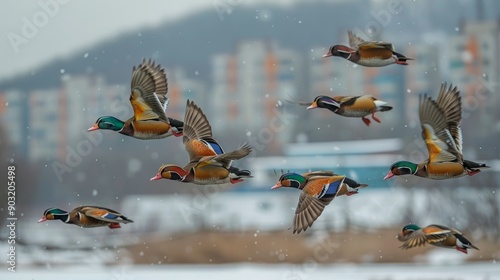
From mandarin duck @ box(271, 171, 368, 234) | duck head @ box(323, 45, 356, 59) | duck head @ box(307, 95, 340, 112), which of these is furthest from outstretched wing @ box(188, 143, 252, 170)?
duck head @ box(323, 45, 356, 59)

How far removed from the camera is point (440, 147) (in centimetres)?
203

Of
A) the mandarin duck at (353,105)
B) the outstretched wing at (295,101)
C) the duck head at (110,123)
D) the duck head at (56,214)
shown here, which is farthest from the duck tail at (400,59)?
the duck head at (56,214)

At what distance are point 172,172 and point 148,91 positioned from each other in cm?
23

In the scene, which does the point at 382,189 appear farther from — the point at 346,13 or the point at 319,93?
the point at 346,13

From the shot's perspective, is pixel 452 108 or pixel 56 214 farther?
pixel 56 214

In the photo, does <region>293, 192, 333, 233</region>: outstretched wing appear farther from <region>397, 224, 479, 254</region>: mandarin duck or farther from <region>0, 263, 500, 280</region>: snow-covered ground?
<region>397, 224, 479, 254</region>: mandarin duck

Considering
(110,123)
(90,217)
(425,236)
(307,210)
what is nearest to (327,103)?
(307,210)

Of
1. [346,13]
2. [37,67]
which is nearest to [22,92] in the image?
[37,67]

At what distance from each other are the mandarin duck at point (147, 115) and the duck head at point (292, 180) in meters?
0.30

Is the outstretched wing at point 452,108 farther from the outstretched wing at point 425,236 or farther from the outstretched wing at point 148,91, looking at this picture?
the outstretched wing at point 148,91

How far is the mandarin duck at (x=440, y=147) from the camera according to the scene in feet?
6.66

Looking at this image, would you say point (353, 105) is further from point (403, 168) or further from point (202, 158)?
point (202, 158)

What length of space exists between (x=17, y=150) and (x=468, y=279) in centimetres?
129

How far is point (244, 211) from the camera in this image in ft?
7.11
